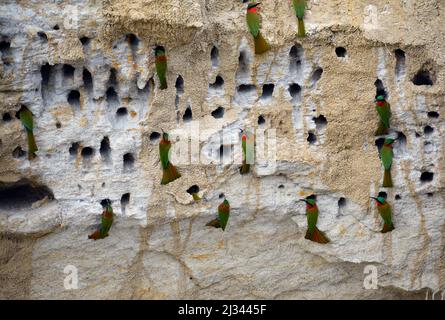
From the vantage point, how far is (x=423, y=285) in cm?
350

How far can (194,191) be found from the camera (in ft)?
10.7

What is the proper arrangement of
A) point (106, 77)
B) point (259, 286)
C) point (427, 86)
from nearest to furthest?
point (106, 77) < point (427, 86) < point (259, 286)

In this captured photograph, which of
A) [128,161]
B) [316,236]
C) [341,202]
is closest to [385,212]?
[341,202]

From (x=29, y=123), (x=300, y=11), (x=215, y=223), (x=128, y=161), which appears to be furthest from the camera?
(x=215, y=223)

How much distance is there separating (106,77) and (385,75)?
4.03ft

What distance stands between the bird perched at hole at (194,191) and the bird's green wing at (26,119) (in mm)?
752

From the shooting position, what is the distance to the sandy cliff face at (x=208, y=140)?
298cm

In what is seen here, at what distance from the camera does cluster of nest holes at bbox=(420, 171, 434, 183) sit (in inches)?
131

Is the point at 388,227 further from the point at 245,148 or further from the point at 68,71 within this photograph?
the point at 68,71

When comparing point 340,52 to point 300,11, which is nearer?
point 300,11

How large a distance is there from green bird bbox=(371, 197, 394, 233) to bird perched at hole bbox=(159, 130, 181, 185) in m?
0.92

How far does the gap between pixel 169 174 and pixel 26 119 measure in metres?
0.65

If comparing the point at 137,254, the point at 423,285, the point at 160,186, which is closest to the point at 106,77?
the point at 160,186

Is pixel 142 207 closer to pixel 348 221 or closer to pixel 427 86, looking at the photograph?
pixel 348 221
